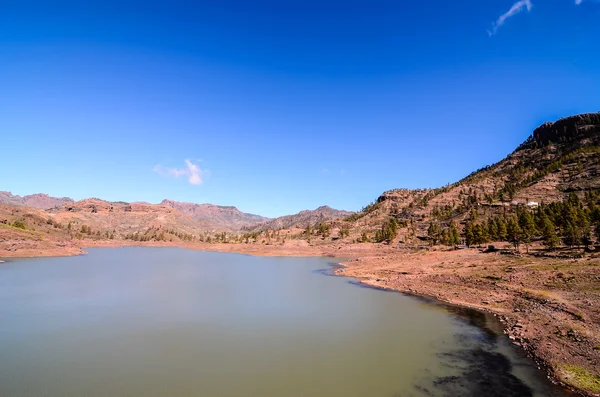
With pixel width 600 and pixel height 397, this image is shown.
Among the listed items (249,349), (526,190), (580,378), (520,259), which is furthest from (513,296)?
(526,190)

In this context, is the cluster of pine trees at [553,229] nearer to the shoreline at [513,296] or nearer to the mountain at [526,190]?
the shoreline at [513,296]

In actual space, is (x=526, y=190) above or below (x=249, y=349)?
above

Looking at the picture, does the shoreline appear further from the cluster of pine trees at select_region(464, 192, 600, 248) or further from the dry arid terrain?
the cluster of pine trees at select_region(464, 192, 600, 248)

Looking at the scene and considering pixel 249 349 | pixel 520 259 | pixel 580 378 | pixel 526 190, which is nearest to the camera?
pixel 580 378

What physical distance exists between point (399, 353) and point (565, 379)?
1009 centimetres

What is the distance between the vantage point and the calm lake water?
18156 mm

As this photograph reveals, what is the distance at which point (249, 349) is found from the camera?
24.3 m

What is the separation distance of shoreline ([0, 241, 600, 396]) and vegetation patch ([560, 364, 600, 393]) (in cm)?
10

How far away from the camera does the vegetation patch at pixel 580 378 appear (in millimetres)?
17894

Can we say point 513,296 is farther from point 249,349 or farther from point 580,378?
point 249,349

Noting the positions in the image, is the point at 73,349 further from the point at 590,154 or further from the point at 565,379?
the point at 590,154

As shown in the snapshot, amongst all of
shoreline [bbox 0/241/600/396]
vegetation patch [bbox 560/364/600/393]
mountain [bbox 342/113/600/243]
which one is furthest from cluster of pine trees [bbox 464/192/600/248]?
vegetation patch [bbox 560/364/600/393]

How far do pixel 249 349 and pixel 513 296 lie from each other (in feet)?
118

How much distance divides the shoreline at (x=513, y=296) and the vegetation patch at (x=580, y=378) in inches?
4.0
